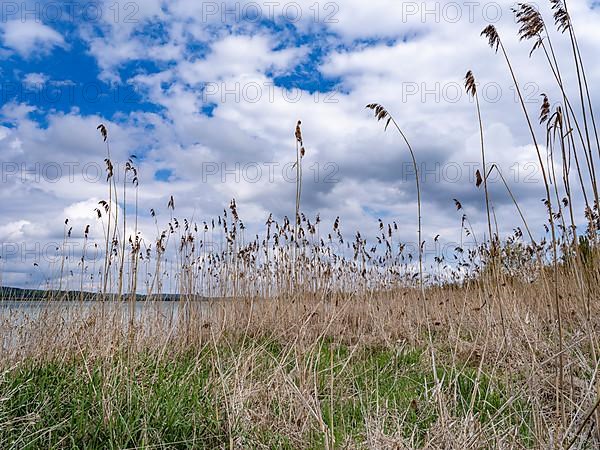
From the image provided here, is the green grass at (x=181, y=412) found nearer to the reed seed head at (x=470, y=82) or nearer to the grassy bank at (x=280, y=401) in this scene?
the grassy bank at (x=280, y=401)

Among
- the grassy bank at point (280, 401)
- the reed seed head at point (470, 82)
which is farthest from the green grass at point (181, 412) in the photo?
the reed seed head at point (470, 82)

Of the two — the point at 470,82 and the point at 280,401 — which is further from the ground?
the point at 470,82

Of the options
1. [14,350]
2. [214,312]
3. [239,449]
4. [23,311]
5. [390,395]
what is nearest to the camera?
[239,449]

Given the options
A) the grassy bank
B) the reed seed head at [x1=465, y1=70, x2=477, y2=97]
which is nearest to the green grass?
the grassy bank

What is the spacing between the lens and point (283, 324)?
5766 millimetres

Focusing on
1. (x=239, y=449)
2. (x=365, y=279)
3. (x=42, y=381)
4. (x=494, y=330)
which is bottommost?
(x=239, y=449)

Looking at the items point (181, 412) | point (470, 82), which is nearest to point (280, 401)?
point (181, 412)

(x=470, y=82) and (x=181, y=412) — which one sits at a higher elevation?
(x=470, y=82)

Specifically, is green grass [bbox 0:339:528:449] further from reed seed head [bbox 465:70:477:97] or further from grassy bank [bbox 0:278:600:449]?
reed seed head [bbox 465:70:477:97]

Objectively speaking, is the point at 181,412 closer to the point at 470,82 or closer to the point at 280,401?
the point at 280,401

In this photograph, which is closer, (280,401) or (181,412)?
(181,412)

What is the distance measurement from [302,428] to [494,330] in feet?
7.39

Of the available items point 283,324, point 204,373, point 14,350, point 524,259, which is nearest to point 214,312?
point 283,324

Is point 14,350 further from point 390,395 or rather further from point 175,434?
point 390,395
